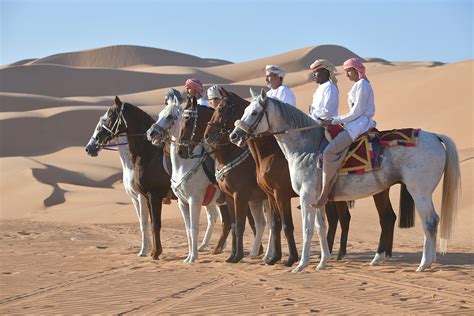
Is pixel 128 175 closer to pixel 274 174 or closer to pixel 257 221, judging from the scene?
pixel 257 221

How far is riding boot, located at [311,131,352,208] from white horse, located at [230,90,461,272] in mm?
212

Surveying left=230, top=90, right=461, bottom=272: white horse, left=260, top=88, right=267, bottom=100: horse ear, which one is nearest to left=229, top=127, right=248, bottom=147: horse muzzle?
left=230, top=90, right=461, bottom=272: white horse

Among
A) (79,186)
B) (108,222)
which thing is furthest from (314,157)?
(79,186)

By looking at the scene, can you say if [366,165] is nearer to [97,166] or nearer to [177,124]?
[177,124]

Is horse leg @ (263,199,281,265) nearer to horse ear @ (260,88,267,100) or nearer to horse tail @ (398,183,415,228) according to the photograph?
horse ear @ (260,88,267,100)

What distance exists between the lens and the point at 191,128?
1341cm

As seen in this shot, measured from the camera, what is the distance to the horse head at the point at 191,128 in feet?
43.7

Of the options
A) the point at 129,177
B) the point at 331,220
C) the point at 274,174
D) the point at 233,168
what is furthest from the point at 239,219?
the point at 129,177

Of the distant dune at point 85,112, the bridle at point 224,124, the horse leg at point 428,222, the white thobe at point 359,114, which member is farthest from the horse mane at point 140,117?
the distant dune at point 85,112

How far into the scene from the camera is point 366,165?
12070mm

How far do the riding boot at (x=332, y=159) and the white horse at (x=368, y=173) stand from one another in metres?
0.21

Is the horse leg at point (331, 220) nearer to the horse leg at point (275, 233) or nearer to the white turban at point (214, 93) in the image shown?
the horse leg at point (275, 233)

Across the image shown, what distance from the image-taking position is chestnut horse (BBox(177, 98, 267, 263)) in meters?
13.2

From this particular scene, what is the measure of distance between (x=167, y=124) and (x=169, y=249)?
3937mm
